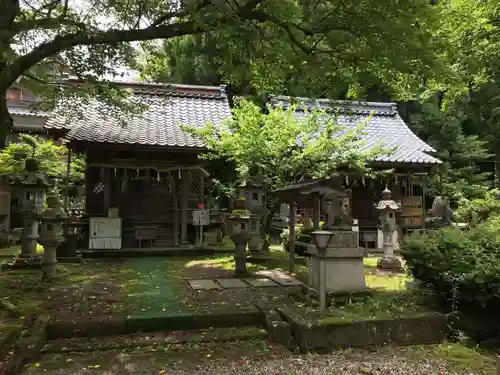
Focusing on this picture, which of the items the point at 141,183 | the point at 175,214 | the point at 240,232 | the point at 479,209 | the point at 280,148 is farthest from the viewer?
the point at 479,209

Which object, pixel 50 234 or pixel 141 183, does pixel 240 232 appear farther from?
pixel 141 183

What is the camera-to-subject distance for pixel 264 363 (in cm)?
486

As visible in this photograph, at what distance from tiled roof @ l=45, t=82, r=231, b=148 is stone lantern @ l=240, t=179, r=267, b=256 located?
2.65 meters

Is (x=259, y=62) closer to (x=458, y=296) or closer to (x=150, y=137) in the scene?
(x=458, y=296)

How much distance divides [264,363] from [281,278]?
3990 mm

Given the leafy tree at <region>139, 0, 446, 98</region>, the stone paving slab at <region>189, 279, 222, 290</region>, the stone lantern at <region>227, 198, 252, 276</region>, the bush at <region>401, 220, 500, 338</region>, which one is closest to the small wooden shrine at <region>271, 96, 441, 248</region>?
the stone lantern at <region>227, 198, 252, 276</region>

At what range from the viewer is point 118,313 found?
6.01 meters

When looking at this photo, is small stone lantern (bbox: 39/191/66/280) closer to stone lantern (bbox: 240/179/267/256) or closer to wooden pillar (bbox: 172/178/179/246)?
stone lantern (bbox: 240/179/267/256)

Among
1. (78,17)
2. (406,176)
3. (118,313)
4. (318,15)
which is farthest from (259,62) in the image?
(406,176)

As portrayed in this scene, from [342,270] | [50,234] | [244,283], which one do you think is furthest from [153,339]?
[50,234]

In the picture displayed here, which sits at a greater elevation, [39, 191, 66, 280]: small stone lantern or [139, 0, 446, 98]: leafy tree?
[139, 0, 446, 98]: leafy tree

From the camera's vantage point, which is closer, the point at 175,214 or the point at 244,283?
the point at 244,283

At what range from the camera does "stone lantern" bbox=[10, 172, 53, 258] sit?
9.83 metres

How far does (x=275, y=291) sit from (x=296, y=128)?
16.2 feet
